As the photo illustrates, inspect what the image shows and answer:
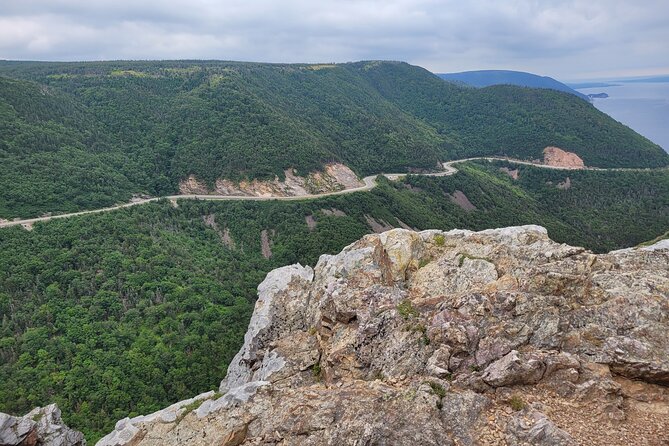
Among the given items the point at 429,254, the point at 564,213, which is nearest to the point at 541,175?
the point at 564,213

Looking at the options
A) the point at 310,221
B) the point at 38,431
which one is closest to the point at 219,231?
the point at 310,221

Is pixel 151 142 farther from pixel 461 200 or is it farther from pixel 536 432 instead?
pixel 536 432

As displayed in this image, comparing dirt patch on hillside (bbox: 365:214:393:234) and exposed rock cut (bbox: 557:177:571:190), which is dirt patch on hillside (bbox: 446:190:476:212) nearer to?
dirt patch on hillside (bbox: 365:214:393:234)

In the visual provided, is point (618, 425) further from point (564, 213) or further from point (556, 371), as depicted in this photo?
point (564, 213)

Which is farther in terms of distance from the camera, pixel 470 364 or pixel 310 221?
pixel 310 221

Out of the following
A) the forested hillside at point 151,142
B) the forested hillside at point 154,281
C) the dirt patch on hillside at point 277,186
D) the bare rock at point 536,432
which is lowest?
the forested hillside at point 154,281

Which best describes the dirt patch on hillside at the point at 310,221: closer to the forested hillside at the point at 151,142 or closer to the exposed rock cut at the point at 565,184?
the forested hillside at the point at 151,142

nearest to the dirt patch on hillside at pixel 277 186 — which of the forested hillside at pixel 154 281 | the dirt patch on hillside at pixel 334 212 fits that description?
the forested hillside at pixel 154 281
